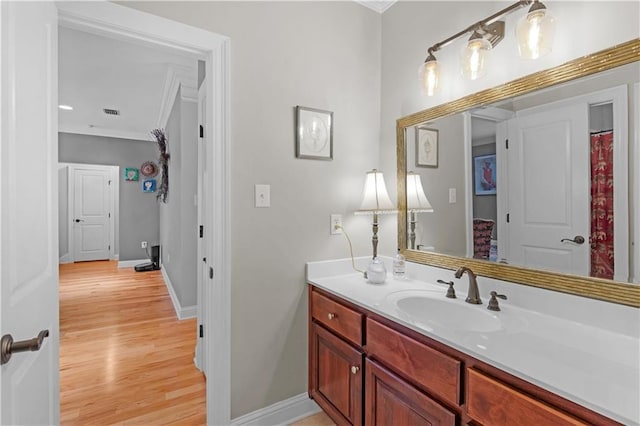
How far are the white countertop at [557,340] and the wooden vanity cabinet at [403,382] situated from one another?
37mm

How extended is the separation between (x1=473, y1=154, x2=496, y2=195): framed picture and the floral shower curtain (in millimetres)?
371

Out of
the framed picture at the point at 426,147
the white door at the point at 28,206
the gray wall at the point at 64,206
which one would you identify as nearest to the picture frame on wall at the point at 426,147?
the framed picture at the point at 426,147

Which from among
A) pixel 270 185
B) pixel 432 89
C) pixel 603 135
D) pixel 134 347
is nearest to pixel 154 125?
pixel 134 347

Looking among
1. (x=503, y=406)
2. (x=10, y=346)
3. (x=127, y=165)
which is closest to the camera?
(x=10, y=346)

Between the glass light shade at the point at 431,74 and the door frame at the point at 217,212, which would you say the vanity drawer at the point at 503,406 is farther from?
the glass light shade at the point at 431,74

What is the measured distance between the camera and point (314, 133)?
72.1 inches

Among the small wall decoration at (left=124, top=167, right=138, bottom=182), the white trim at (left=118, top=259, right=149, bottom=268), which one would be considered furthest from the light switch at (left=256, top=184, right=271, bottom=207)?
the small wall decoration at (left=124, top=167, right=138, bottom=182)

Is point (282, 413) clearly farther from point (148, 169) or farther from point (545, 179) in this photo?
point (148, 169)

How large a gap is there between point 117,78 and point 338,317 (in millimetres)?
3527

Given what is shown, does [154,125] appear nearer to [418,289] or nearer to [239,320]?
[239,320]

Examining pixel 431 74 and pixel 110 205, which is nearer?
pixel 431 74

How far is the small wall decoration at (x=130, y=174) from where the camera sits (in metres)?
6.15

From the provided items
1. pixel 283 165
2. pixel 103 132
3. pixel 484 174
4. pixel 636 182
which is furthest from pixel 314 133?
pixel 103 132

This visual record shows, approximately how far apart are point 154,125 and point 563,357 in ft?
19.6
